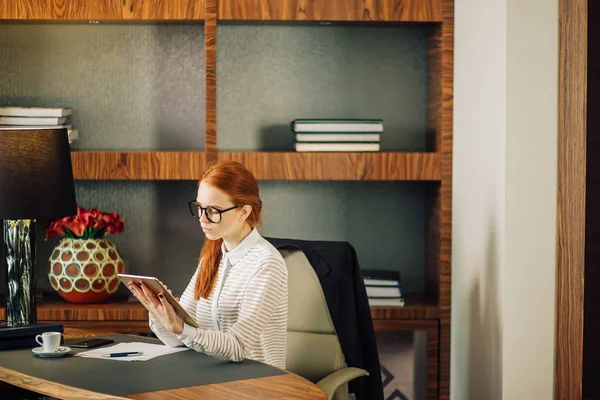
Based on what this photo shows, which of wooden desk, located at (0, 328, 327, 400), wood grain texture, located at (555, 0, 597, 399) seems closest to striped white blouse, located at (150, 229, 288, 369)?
wooden desk, located at (0, 328, 327, 400)

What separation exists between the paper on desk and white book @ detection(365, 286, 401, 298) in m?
1.30

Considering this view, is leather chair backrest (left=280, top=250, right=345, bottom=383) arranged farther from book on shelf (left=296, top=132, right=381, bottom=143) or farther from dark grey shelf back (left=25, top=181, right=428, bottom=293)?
dark grey shelf back (left=25, top=181, right=428, bottom=293)

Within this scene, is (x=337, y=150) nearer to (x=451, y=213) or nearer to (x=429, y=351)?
(x=451, y=213)

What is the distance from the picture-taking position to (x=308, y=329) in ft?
9.55

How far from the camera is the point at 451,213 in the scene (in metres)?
3.69

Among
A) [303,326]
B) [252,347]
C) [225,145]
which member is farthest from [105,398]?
[225,145]

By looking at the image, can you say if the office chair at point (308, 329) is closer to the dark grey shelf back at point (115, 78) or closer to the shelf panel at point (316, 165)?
the shelf panel at point (316, 165)

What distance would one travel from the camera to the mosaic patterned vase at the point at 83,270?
12.0 ft

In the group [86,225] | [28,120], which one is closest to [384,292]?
[86,225]

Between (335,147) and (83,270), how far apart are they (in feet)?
3.81

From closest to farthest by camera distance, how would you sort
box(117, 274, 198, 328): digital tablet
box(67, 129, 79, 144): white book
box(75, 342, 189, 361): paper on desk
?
box(117, 274, 198, 328): digital tablet, box(75, 342, 189, 361): paper on desk, box(67, 129, 79, 144): white book

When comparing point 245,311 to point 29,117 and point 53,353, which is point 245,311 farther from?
point 29,117

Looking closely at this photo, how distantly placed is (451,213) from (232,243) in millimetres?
1359

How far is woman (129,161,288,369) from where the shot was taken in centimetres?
248
